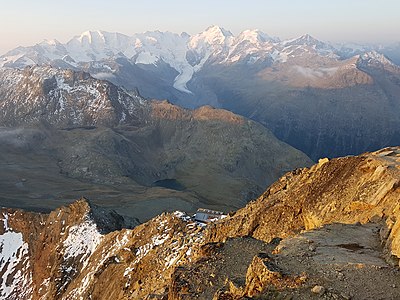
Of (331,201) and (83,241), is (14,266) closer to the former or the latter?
(83,241)

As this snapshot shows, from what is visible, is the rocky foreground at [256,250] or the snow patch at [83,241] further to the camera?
the snow patch at [83,241]

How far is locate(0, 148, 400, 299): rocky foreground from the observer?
2136 centimetres

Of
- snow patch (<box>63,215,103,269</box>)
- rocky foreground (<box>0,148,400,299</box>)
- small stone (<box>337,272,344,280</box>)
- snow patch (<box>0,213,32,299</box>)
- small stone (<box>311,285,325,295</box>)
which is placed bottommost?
snow patch (<box>0,213,32,299</box>)

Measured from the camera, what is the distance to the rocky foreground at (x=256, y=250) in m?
21.4

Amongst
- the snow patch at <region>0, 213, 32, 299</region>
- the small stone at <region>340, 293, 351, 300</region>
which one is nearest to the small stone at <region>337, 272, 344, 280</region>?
the small stone at <region>340, 293, 351, 300</region>

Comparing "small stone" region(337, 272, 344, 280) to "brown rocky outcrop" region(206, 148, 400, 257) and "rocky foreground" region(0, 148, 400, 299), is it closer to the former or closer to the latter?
"rocky foreground" region(0, 148, 400, 299)

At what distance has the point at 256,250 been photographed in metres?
31.5

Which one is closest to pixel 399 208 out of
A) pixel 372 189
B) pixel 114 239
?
pixel 372 189

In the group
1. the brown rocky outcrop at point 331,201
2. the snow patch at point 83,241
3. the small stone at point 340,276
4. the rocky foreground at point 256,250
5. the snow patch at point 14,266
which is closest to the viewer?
the small stone at point 340,276

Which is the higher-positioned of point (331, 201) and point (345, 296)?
point (345, 296)

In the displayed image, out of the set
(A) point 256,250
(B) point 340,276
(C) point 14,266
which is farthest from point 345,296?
(C) point 14,266

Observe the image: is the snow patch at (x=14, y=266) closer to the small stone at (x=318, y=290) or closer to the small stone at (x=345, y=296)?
the small stone at (x=318, y=290)

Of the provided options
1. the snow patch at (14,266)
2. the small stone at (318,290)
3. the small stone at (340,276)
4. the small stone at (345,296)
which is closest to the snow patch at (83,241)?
the snow patch at (14,266)

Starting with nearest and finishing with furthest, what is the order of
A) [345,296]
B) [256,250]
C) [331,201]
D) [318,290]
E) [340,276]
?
[345,296] → [318,290] → [340,276] → [256,250] → [331,201]
